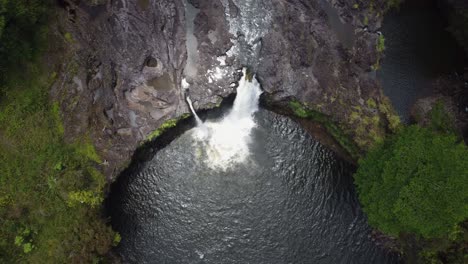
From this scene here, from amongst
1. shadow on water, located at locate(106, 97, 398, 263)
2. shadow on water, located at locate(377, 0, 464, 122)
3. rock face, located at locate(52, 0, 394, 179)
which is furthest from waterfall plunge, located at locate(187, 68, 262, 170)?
shadow on water, located at locate(377, 0, 464, 122)

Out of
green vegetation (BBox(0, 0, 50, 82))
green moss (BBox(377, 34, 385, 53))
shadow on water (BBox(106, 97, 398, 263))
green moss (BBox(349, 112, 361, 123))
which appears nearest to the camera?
green vegetation (BBox(0, 0, 50, 82))

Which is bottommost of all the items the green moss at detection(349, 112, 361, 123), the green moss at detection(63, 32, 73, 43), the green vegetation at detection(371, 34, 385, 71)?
the green moss at detection(63, 32, 73, 43)

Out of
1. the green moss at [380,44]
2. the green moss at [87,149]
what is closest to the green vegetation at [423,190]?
the green moss at [380,44]

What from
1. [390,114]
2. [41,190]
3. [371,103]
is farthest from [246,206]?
[41,190]

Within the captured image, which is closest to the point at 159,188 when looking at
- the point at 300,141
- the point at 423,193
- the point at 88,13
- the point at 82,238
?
the point at 82,238

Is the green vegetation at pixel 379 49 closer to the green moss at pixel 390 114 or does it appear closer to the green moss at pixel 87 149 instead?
the green moss at pixel 390 114

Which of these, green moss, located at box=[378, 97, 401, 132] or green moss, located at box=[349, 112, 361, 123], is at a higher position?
green moss, located at box=[378, 97, 401, 132]

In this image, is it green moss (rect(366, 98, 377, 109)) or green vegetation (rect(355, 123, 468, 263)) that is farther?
green moss (rect(366, 98, 377, 109))

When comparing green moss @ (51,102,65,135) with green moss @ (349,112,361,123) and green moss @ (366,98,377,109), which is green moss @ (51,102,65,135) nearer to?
green moss @ (349,112,361,123)

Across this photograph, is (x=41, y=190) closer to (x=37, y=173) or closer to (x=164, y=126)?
(x=37, y=173)
